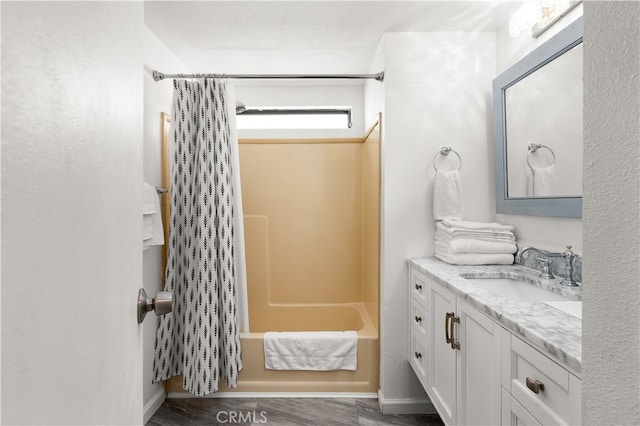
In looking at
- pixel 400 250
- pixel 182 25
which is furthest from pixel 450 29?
pixel 182 25

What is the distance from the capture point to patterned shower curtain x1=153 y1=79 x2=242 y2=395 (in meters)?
2.20

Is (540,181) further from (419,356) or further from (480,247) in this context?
(419,356)

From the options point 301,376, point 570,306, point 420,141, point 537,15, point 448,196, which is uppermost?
point 537,15

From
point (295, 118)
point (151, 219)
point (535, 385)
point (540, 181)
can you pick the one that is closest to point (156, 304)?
point (535, 385)

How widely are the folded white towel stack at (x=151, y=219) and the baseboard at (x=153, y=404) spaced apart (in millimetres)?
928

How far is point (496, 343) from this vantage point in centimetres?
121

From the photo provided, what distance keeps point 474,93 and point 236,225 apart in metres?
1.66

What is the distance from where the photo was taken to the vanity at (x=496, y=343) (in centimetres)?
94

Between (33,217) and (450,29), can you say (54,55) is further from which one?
(450,29)

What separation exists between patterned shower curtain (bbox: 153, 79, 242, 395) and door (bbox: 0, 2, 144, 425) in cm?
156

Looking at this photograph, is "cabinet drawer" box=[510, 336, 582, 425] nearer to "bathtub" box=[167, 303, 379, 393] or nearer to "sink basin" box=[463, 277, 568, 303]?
"sink basin" box=[463, 277, 568, 303]

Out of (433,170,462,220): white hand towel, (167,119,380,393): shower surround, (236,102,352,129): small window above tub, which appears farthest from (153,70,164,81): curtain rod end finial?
(433,170,462,220): white hand towel

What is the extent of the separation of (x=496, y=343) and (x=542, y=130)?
3.76 feet

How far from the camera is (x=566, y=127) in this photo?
1.68 m
